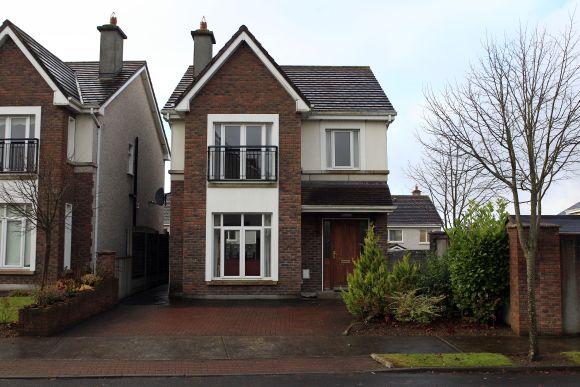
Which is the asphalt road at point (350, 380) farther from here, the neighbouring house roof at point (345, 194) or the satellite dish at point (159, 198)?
the satellite dish at point (159, 198)

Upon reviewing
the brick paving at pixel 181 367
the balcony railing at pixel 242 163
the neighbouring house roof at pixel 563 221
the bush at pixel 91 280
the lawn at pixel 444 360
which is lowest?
the brick paving at pixel 181 367

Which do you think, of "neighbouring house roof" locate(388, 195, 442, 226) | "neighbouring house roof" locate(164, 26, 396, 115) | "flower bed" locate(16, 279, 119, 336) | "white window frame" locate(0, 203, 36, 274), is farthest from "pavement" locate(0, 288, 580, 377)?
"neighbouring house roof" locate(388, 195, 442, 226)

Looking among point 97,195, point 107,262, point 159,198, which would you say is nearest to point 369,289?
point 107,262

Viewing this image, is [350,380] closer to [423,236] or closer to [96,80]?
[96,80]

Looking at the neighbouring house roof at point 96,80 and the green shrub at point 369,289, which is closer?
the green shrub at point 369,289

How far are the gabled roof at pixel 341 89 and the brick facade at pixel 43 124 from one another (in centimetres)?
759

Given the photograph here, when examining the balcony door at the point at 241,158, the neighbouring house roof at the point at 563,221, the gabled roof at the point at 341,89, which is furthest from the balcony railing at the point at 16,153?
the neighbouring house roof at the point at 563,221

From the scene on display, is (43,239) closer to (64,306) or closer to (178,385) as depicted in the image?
(64,306)

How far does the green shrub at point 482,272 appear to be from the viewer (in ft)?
39.5

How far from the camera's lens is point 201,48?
66.3 feet

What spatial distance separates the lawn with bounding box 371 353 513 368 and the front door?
310 inches

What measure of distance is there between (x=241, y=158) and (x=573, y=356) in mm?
10483

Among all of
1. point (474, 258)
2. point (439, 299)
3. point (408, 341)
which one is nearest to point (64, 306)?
point (408, 341)

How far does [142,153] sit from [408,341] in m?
14.8
